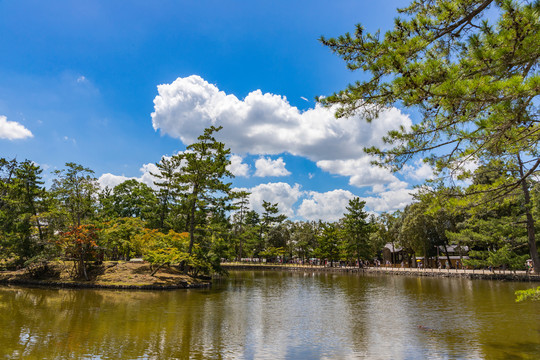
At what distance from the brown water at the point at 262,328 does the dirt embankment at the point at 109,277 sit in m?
2.69

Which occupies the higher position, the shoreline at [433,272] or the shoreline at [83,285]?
the shoreline at [83,285]

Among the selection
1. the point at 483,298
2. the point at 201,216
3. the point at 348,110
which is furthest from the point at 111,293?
the point at 483,298

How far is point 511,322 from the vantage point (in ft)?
32.2

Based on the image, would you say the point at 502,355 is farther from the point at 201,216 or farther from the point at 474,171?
the point at 201,216

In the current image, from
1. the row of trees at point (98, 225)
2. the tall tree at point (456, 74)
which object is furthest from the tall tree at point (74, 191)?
the tall tree at point (456, 74)

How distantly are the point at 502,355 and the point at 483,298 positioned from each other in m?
10.2

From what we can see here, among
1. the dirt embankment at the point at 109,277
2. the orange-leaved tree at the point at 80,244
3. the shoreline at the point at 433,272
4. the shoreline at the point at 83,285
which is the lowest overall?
the shoreline at the point at 433,272

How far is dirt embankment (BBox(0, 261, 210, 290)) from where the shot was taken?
1792cm

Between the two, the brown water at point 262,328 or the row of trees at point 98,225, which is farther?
the row of trees at point 98,225

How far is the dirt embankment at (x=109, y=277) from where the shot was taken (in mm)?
17922

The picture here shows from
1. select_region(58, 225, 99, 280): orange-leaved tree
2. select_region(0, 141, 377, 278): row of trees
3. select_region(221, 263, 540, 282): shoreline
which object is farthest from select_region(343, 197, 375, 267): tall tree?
select_region(58, 225, 99, 280): orange-leaved tree

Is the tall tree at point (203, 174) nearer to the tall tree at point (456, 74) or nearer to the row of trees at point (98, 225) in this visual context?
the row of trees at point (98, 225)

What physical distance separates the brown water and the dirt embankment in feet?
8.81

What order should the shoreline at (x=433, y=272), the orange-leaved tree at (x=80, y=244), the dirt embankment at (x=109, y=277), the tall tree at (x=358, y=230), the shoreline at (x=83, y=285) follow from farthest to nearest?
the tall tree at (x=358, y=230)
the shoreline at (x=433, y=272)
the orange-leaved tree at (x=80, y=244)
the dirt embankment at (x=109, y=277)
the shoreline at (x=83, y=285)
